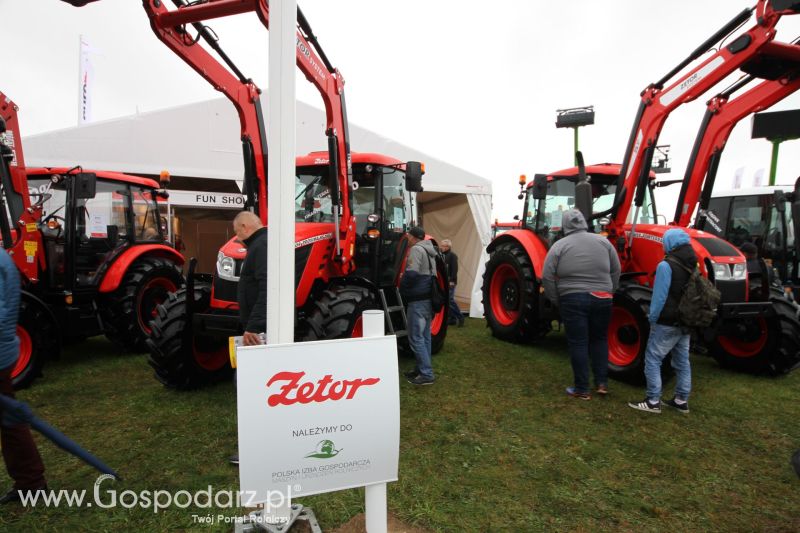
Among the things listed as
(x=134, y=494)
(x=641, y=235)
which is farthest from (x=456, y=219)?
(x=134, y=494)

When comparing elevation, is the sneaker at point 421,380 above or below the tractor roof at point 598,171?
below

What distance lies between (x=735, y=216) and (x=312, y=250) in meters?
8.19

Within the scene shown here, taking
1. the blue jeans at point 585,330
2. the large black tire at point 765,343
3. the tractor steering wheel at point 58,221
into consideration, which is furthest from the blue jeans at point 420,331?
the tractor steering wheel at point 58,221

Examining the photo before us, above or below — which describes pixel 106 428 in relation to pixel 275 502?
below

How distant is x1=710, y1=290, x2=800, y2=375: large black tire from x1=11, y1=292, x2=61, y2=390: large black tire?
7.05m

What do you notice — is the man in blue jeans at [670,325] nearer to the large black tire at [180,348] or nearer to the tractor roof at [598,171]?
the tractor roof at [598,171]

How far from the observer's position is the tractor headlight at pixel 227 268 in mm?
3682

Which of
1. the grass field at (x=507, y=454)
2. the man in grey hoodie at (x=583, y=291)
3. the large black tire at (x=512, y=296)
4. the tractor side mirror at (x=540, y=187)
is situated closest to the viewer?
the grass field at (x=507, y=454)

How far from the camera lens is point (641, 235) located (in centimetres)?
504

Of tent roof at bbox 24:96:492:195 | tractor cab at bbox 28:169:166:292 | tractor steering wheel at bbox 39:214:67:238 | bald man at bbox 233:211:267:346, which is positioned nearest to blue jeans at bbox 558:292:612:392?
bald man at bbox 233:211:267:346

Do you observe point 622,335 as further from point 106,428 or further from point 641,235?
point 106,428

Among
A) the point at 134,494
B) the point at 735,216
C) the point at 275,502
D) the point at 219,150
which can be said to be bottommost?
the point at 134,494

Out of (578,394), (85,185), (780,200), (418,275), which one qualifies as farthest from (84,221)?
(780,200)

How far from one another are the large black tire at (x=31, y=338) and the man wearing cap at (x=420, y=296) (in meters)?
3.58
